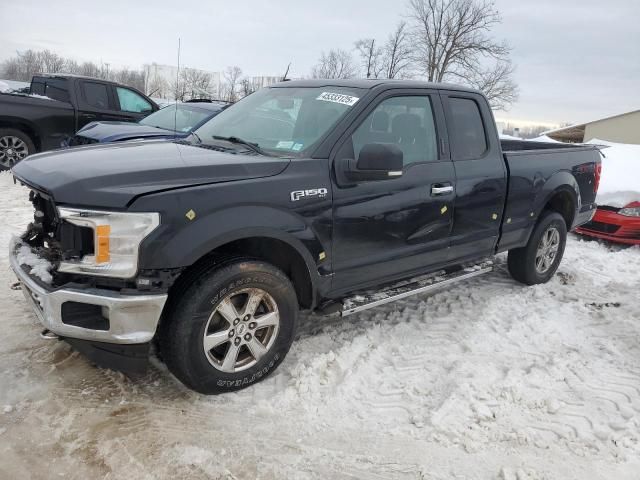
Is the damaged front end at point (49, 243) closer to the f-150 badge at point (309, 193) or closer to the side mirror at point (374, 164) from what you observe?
the f-150 badge at point (309, 193)

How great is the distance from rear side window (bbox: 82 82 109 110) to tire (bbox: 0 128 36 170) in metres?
1.36

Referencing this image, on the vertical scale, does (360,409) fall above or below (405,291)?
below

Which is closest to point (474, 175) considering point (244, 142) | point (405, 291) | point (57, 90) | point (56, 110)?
point (405, 291)

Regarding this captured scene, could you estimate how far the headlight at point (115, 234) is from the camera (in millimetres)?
2543

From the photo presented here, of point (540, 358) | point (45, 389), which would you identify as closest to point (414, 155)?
point (540, 358)

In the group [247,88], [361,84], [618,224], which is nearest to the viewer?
[361,84]

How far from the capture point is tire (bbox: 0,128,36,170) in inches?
345

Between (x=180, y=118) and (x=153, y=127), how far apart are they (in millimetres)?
810

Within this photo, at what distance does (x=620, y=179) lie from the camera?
799cm

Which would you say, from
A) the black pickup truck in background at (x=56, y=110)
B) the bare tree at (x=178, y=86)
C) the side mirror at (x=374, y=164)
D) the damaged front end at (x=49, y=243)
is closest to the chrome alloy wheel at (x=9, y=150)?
the black pickup truck in background at (x=56, y=110)

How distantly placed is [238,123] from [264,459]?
96.6 inches

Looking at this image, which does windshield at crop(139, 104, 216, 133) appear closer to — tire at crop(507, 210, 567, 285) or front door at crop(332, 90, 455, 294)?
front door at crop(332, 90, 455, 294)

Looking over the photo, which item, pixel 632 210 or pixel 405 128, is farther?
pixel 632 210

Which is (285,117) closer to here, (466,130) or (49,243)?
(466,130)
